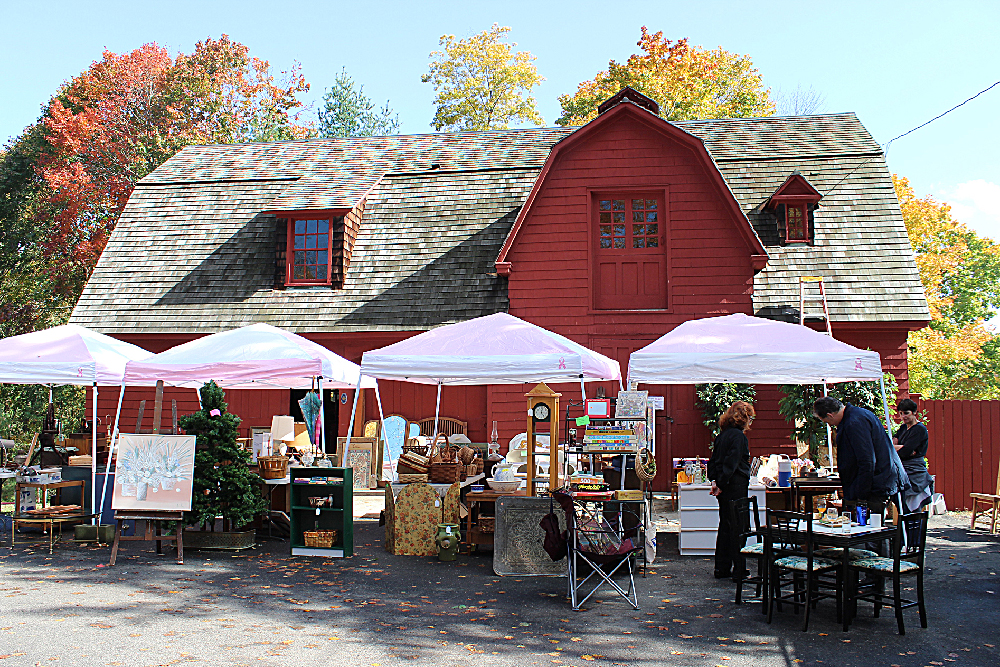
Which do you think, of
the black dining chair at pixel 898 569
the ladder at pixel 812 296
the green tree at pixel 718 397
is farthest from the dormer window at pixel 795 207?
the black dining chair at pixel 898 569

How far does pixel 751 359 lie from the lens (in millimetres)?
9570

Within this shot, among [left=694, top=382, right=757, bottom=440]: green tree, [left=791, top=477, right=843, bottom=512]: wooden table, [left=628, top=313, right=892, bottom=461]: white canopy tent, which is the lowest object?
[left=791, top=477, right=843, bottom=512]: wooden table

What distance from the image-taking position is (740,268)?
15.4 m

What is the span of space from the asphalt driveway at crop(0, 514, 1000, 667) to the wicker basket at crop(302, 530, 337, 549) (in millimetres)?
368

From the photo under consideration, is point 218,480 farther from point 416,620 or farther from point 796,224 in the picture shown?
point 796,224

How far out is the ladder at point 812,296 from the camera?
14836mm

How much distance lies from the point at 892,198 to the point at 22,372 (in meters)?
15.8

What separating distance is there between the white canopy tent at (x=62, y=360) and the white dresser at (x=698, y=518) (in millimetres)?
7660

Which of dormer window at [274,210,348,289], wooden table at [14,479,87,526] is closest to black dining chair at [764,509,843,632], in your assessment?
wooden table at [14,479,87,526]

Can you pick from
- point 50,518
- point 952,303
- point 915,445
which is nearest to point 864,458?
point 915,445

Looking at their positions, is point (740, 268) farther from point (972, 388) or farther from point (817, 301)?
point (972, 388)

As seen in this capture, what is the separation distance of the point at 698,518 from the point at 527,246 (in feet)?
24.1

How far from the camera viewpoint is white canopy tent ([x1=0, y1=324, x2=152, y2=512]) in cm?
1110

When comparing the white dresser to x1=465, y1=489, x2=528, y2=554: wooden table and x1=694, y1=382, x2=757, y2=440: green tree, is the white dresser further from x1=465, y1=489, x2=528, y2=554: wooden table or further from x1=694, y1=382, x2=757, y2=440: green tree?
x1=694, y1=382, x2=757, y2=440: green tree
